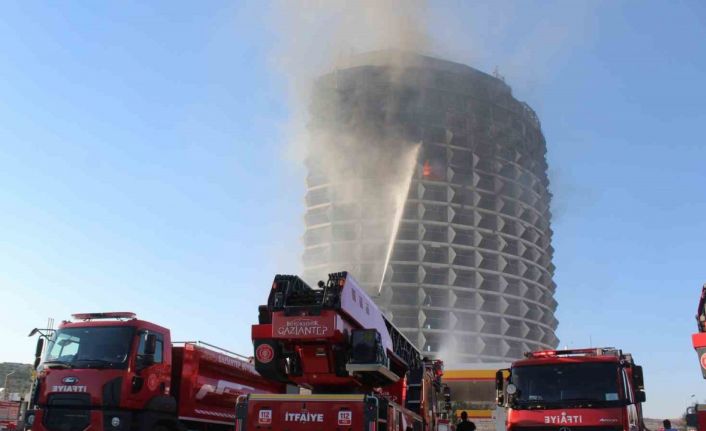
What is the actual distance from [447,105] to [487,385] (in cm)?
3782

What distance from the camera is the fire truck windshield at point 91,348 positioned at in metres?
14.1

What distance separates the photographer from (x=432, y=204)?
7694 centimetres

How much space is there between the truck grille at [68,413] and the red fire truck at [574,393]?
8774 millimetres

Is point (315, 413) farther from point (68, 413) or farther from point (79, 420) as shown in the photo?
point (68, 413)

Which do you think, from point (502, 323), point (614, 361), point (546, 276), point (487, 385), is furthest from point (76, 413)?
point (546, 276)

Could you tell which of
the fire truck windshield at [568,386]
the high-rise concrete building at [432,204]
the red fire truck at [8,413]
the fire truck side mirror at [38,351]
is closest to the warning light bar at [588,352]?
the fire truck windshield at [568,386]

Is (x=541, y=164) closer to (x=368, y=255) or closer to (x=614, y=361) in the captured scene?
(x=368, y=255)

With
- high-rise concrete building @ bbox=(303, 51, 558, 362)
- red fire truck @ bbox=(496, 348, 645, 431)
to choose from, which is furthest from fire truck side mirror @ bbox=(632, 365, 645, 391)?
high-rise concrete building @ bbox=(303, 51, 558, 362)

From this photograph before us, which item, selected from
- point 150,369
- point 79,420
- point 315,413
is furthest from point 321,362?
point 79,420

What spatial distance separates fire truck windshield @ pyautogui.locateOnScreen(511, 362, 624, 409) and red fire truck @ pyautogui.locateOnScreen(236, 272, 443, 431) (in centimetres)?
269

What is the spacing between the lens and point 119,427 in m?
13.6

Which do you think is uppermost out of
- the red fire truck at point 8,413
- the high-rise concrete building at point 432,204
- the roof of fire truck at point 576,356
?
the high-rise concrete building at point 432,204

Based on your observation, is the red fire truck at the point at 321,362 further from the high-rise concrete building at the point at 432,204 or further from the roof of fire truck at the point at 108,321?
the high-rise concrete building at the point at 432,204

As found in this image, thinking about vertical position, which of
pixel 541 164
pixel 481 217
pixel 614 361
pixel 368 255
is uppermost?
pixel 541 164
